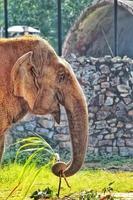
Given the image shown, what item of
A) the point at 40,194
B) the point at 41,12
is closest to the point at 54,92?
the point at 40,194

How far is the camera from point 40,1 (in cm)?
2411

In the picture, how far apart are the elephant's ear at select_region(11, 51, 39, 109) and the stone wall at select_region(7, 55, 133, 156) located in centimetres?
693

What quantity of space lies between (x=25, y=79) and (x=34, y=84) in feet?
0.33

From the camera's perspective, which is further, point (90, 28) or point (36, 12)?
point (36, 12)

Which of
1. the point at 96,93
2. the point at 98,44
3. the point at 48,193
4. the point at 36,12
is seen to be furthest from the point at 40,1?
the point at 48,193

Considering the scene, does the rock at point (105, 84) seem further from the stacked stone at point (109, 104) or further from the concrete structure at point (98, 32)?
the concrete structure at point (98, 32)

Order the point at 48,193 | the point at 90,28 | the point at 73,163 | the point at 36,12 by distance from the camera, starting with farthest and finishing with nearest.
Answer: the point at 36,12, the point at 90,28, the point at 48,193, the point at 73,163

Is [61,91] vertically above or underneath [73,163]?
above

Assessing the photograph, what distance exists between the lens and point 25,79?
19.6 feet

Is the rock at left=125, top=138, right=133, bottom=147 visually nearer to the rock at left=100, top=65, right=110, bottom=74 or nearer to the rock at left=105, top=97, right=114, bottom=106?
the rock at left=105, top=97, right=114, bottom=106

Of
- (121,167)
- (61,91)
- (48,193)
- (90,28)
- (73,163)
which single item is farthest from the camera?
(90,28)

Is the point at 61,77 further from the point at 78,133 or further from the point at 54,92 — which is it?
the point at 78,133

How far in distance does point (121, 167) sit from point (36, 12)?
11958 mm

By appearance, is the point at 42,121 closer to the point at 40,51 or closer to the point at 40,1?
the point at 40,51
